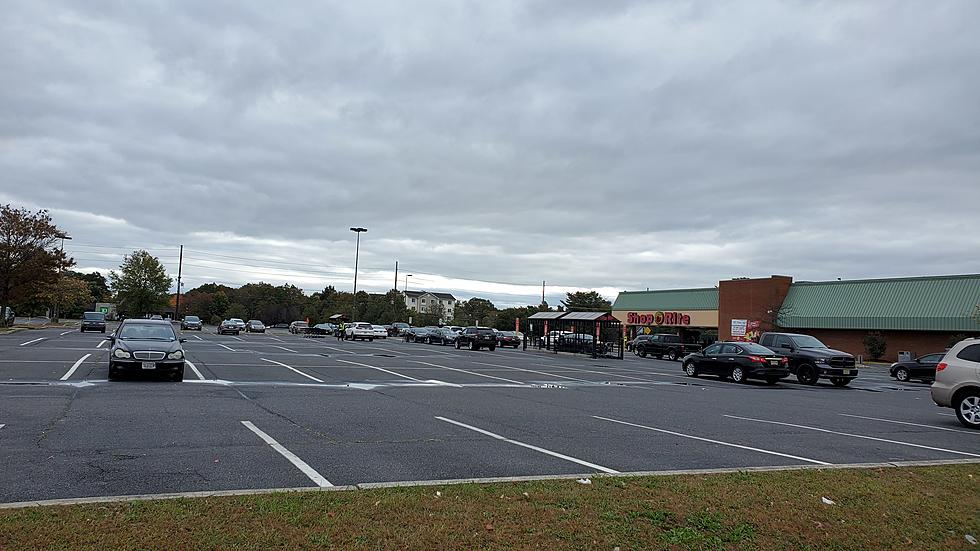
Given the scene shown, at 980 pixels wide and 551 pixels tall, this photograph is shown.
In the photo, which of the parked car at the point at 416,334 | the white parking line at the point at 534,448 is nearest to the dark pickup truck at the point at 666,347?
the parked car at the point at 416,334

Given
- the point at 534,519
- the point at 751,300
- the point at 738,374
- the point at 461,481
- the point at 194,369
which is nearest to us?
the point at 534,519

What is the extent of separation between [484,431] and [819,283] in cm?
5175

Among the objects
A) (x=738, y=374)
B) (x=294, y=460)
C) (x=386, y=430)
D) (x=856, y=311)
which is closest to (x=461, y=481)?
(x=294, y=460)

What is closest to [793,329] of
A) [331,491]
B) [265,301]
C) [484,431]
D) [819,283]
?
[819,283]

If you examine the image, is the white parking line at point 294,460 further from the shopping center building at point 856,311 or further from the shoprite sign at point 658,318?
the shoprite sign at point 658,318

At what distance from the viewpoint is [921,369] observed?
29891 mm

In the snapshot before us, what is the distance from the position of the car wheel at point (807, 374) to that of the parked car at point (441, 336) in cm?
3176

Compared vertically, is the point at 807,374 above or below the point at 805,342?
below

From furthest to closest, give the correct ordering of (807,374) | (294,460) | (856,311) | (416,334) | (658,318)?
(658,318) → (416,334) → (856,311) → (807,374) → (294,460)

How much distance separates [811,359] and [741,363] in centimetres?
283

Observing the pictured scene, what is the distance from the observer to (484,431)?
35.1ft

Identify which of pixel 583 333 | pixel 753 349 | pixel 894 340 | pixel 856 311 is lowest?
pixel 753 349

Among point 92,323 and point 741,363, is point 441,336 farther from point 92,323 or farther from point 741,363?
point 741,363

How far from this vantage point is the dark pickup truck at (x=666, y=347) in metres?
45.8
